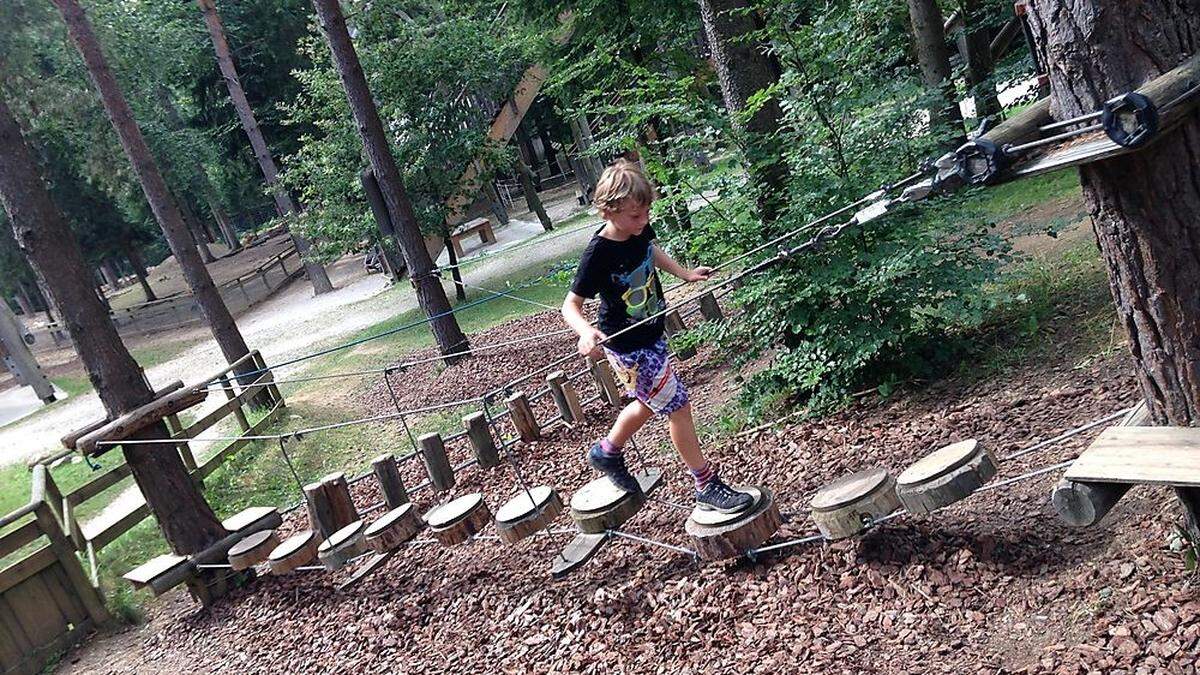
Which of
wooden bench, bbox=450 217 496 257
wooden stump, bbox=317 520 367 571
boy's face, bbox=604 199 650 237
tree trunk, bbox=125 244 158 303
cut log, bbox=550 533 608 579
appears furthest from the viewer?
tree trunk, bbox=125 244 158 303

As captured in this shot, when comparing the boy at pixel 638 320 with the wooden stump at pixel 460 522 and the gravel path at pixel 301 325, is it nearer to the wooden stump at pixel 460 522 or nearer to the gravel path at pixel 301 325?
the wooden stump at pixel 460 522

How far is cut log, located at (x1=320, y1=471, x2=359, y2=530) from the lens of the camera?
20.9ft

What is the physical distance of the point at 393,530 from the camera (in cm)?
524

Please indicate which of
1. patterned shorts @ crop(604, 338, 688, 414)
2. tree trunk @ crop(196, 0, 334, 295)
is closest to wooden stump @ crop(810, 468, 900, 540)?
patterned shorts @ crop(604, 338, 688, 414)

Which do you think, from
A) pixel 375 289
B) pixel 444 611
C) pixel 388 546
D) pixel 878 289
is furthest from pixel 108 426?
pixel 375 289

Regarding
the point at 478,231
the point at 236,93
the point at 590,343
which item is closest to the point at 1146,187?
the point at 590,343

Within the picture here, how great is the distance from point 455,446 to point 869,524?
18.3 feet

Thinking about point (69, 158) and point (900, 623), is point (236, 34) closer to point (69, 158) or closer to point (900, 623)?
point (69, 158)

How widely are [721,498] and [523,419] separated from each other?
12.3 feet

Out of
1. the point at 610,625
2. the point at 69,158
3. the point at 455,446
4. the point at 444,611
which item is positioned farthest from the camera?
the point at 69,158

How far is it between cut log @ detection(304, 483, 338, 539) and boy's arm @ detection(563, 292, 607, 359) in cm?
321

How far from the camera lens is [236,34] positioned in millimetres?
30266

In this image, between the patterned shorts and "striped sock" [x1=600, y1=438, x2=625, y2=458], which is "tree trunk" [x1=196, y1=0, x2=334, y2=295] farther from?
the patterned shorts

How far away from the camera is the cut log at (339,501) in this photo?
6.38 metres
